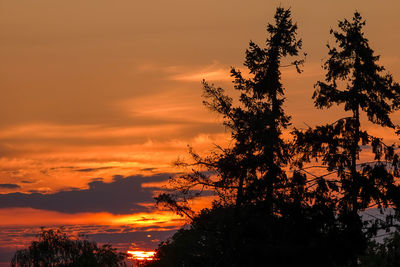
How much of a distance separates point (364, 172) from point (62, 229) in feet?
123

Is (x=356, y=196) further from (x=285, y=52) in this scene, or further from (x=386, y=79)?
(x=285, y=52)

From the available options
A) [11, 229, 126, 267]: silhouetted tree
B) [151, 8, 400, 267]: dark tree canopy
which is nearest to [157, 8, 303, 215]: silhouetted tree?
[151, 8, 400, 267]: dark tree canopy

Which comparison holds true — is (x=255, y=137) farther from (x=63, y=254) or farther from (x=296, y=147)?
(x=63, y=254)

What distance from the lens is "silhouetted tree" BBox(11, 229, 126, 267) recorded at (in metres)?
66.4

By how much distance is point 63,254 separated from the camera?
228 feet

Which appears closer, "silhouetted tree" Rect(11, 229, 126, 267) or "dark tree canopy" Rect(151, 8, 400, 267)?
"dark tree canopy" Rect(151, 8, 400, 267)

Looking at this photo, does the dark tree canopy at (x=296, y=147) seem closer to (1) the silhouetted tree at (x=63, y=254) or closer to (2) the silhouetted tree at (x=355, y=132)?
(2) the silhouetted tree at (x=355, y=132)

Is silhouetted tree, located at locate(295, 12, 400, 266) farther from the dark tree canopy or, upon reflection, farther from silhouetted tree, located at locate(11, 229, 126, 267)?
silhouetted tree, located at locate(11, 229, 126, 267)

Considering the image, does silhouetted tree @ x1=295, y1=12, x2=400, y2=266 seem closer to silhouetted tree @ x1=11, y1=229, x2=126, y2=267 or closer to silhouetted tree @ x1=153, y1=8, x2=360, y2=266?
silhouetted tree @ x1=153, y1=8, x2=360, y2=266

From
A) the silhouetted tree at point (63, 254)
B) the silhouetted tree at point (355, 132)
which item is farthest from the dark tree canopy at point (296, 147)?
the silhouetted tree at point (63, 254)

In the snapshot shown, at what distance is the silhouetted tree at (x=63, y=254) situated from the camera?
6644cm

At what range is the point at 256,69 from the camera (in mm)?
49750

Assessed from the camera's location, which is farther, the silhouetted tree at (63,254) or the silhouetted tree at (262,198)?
the silhouetted tree at (63,254)

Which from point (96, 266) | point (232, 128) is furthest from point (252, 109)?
point (96, 266)
